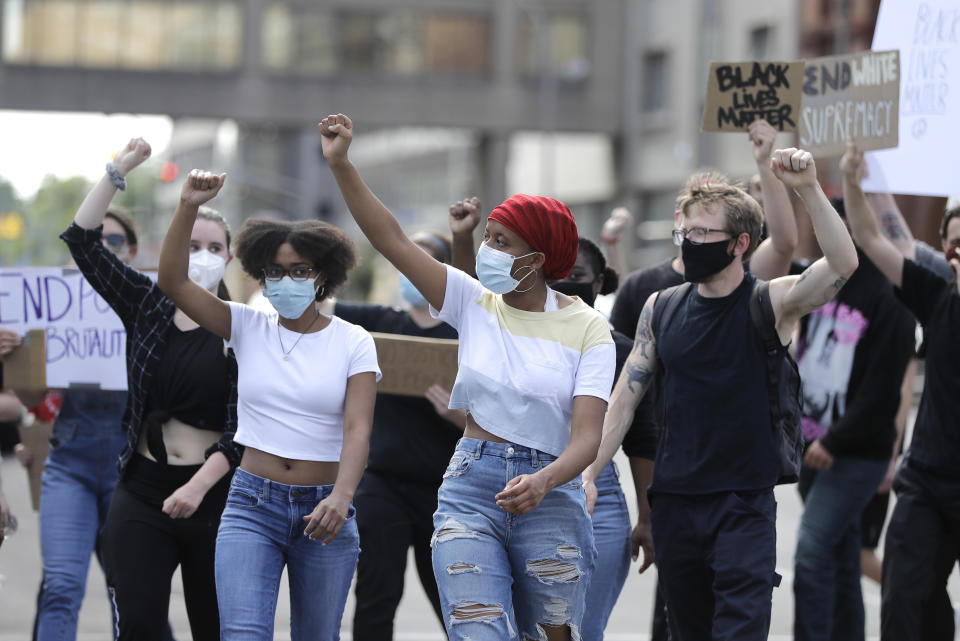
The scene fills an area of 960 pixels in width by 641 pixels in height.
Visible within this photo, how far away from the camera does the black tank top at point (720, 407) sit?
535 centimetres

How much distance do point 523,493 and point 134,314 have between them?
1959 mm

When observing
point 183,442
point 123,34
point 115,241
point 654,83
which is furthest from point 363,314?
point 123,34

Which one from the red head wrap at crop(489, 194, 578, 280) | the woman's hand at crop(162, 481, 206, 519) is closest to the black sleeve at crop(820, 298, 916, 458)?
the red head wrap at crop(489, 194, 578, 280)

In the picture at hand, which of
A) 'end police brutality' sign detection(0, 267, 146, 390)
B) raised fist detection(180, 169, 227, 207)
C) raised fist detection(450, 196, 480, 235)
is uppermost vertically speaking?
raised fist detection(180, 169, 227, 207)

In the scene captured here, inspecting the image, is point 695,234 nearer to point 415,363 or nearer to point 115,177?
point 415,363

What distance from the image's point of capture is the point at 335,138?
15.4 ft

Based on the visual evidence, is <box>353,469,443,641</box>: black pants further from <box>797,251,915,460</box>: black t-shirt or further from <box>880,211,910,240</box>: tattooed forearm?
<box>880,211,910,240</box>: tattooed forearm

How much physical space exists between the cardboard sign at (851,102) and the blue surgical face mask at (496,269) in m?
2.27

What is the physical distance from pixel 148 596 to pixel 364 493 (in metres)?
1.43

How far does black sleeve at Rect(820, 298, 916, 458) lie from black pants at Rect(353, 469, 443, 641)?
2008 mm

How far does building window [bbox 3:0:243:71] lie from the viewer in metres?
49.3

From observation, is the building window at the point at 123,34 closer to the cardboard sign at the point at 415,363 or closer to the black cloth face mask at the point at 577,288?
the cardboard sign at the point at 415,363

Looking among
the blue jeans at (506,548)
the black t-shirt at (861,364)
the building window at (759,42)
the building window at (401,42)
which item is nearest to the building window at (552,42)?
the building window at (401,42)

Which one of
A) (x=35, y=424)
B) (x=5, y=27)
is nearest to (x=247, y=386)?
(x=35, y=424)
